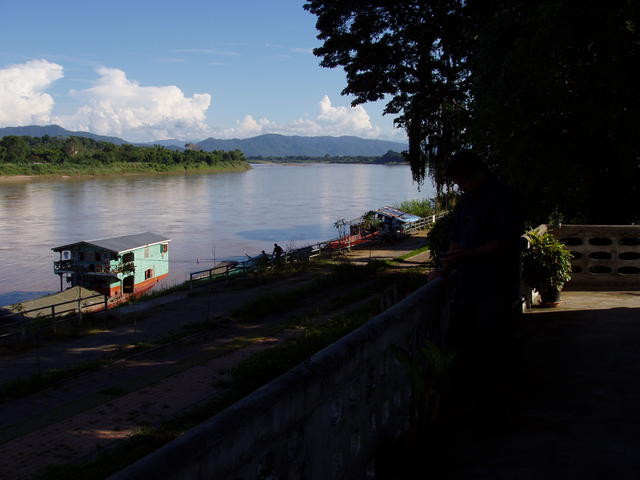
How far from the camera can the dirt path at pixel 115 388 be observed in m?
11.2

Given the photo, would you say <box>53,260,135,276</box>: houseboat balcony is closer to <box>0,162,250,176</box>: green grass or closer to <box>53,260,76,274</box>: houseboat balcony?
<box>53,260,76,274</box>: houseboat balcony

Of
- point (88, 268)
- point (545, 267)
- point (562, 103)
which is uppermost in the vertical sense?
point (562, 103)

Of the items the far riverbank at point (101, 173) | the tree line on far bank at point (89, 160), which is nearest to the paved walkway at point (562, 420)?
the far riverbank at point (101, 173)

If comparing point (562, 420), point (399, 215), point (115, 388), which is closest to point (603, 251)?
point (562, 420)

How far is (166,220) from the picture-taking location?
62.5m

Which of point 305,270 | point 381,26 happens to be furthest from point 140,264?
point 381,26

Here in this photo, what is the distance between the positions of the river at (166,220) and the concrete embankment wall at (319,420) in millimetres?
Result: 21901

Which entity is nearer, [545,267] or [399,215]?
[545,267]

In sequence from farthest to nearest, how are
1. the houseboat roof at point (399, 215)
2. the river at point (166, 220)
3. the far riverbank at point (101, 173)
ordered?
1. the far riverbank at point (101, 173)
2. the houseboat roof at point (399, 215)
3. the river at point (166, 220)

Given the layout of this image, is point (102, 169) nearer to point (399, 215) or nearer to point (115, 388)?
point (399, 215)

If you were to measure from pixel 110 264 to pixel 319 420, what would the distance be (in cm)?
3692

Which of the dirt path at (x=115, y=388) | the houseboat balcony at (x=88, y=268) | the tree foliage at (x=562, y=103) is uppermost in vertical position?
the tree foliage at (x=562, y=103)

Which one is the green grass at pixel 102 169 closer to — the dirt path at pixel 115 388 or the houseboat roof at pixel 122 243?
the houseboat roof at pixel 122 243

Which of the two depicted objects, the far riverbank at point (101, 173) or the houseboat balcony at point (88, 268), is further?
the far riverbank at point (101, 173)
